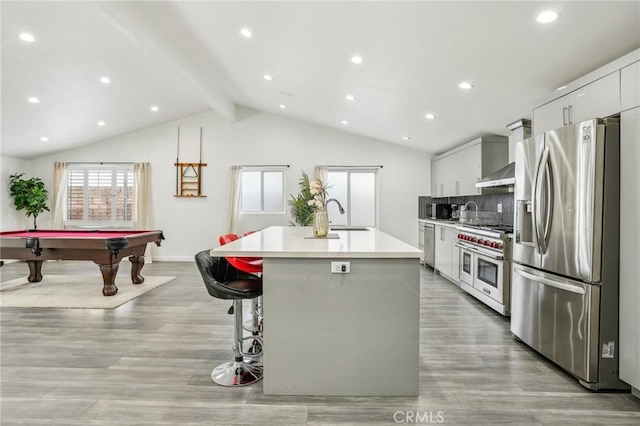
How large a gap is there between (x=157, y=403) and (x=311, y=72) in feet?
13.4

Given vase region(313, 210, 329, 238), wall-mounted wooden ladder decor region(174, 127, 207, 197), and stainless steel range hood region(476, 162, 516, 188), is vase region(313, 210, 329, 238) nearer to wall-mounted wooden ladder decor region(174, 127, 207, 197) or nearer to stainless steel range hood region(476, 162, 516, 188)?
stainless steel range hood region(476, 162, 516, 188)

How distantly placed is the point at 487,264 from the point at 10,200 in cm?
931

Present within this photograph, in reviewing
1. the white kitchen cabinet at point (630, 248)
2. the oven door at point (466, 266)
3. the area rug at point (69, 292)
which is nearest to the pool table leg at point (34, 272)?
the area rug at point (69, 292)

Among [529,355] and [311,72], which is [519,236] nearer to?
[529,355]

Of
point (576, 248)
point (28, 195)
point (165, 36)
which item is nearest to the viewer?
point (576, 248)

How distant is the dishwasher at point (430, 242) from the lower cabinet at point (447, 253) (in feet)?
0.67

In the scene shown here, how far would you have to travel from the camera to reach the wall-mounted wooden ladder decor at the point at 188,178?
25.8 feet

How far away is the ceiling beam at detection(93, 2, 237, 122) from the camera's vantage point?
3725 millimetres

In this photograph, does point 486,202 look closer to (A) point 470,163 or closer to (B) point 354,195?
(A) point 470,163

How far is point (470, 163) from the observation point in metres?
5.69

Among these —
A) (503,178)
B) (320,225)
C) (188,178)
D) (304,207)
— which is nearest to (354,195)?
(304,207)

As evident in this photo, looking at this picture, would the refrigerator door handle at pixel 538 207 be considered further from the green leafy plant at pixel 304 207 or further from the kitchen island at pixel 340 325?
the green leafy plant at pixel 304 207

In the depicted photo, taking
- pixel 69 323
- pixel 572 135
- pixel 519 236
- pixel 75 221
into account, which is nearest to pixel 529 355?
pixel 519 236

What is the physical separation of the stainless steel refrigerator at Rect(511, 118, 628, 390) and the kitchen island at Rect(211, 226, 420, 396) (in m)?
1.16
